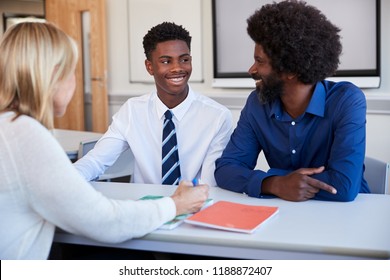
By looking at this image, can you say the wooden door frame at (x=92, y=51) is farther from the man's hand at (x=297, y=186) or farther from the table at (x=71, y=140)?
the man's hand at (x=297, y=186)

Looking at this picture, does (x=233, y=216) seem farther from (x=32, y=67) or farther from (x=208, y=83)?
(x=208, y=83)

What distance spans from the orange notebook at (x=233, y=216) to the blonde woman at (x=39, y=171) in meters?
0.12

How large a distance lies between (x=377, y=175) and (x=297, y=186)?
48 centimetres

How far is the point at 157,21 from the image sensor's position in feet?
17.6

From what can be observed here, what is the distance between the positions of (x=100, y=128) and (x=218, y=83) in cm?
164

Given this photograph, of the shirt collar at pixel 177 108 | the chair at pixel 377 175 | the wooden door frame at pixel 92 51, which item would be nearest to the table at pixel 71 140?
the shirt collar at pixel 177 108

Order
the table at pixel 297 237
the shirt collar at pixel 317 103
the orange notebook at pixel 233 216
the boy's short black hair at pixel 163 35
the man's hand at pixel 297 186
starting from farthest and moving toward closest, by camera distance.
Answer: the boy's short black hair at pixel 163 35 → the shirt collar at pixel 317 103 → the man's hand at pixel 297 186 → the orange notebook at pixel 233 216 → the table at pixel 297 237

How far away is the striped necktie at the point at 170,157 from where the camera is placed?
2109 millimetres

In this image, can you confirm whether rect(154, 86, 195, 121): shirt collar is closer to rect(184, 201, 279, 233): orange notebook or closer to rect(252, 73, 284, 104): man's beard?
rect(252, 73, 284, 104): man's beard

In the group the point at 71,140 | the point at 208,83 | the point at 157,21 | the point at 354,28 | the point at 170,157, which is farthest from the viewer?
the point at 157,21

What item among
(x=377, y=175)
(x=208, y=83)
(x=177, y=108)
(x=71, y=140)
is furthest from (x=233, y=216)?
(x=208, y=83)

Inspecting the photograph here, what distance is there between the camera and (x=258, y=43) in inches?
73.3
